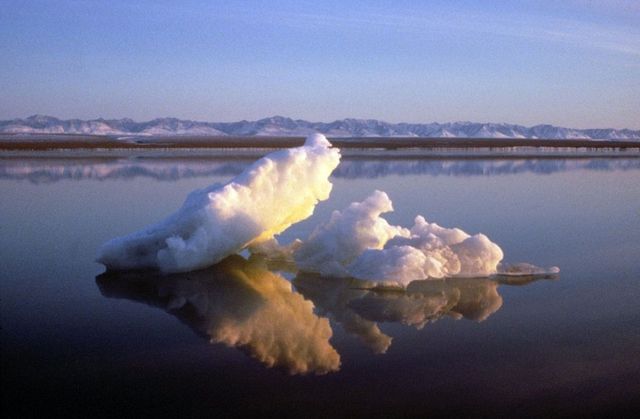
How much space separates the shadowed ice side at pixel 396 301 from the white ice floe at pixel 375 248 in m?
0.15

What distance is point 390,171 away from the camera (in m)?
22.3

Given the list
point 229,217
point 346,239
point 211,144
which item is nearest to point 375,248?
point 346,239

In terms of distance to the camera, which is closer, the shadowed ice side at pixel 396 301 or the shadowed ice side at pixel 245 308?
the shadowed ice side at pixel 245 308

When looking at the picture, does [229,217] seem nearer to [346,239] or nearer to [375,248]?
[346,239]

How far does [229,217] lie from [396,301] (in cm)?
212

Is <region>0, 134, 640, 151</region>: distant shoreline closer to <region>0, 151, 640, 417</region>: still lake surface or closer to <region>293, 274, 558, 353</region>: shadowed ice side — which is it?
<region>0, 151, 640, 417</region>: still lake surface

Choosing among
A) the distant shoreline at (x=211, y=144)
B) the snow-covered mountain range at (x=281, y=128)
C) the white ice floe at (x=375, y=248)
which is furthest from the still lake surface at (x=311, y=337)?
the snow-covered mountain range at (x=281, y=128)

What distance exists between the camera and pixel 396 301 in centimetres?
631

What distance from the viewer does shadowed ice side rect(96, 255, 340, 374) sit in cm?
495

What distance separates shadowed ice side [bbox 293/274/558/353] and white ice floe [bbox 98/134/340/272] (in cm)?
88

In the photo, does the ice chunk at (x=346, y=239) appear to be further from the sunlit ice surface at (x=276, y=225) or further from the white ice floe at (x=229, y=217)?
the white ice floe at (x=229, y=217)

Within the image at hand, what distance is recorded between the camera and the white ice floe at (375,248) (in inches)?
271

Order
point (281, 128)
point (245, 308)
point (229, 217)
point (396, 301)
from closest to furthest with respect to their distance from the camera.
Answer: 1. point (245, 308)
2. point (396, 301)
3. point (229, 217)
4. point (281, 128)

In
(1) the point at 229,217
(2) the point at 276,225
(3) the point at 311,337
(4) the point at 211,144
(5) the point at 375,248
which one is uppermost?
(1) the point at 229,217
